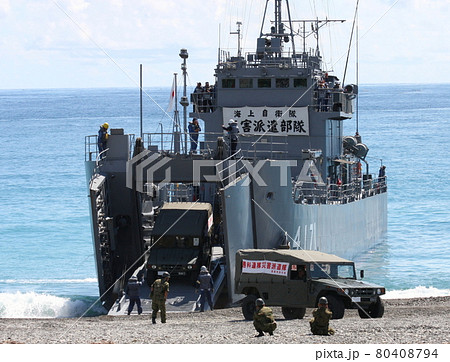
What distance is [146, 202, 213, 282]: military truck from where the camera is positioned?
22.3m

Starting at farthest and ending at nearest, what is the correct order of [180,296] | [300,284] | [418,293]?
1. [418,293]
2. [180,296]
3. [300,284]

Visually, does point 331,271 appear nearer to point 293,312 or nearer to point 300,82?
point 293,312

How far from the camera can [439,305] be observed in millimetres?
22266

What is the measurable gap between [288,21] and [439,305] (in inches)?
527

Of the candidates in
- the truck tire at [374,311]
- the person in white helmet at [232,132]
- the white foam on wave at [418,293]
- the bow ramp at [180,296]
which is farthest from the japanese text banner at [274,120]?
the truck tire at [374,311]

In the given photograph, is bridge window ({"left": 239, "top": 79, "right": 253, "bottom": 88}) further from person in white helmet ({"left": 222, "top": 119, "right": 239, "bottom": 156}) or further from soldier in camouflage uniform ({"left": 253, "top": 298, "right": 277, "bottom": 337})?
soldier in camouflage uniform ({"left": 253, "top": 298, "right": 277, "bottom": 337})

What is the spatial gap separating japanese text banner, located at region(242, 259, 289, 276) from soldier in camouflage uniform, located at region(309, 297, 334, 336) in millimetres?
3448

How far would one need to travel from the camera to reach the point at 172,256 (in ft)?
73.9

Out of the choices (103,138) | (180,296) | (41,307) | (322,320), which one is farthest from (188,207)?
(322,320)

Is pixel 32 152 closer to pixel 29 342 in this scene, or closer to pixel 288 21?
pixel 288 21

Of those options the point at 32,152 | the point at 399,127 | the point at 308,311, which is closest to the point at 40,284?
the point at 308,311

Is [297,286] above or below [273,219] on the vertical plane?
below

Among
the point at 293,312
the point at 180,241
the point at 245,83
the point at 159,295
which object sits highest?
the point at 245,83

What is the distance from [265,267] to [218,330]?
2.70 meters
